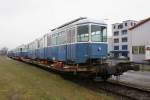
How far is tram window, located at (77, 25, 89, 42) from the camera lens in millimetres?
15992

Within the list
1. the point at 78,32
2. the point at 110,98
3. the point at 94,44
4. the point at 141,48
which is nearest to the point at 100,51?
the point at 94,44

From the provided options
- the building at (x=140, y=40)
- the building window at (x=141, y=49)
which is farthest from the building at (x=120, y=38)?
the building window at (x=141, y=49)

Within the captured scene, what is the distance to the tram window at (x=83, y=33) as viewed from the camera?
16.0 m

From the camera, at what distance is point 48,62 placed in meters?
24.6

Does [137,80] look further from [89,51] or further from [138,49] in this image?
[138,49]

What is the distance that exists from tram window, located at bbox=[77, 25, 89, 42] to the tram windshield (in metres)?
0.34

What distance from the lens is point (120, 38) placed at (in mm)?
99562

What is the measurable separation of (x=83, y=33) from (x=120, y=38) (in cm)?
8490

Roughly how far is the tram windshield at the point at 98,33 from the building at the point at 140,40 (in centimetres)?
3400

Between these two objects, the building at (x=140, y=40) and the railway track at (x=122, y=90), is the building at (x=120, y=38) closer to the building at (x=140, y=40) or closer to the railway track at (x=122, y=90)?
the building at (x=140, y=40)

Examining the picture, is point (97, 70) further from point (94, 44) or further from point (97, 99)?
point (97, 99)

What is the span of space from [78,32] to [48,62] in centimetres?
891

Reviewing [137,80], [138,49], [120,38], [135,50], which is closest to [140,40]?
[138,49]

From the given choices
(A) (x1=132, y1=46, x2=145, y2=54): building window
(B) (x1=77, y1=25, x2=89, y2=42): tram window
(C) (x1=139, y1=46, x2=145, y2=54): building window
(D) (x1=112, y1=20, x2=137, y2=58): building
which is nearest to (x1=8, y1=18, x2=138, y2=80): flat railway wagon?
(B) (x1=77, y1=25, x2=89, y2=42): tram window
